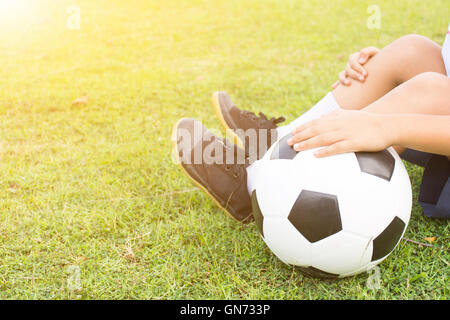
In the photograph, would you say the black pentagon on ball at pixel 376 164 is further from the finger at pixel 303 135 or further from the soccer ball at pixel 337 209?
the finger at pixel 303 135

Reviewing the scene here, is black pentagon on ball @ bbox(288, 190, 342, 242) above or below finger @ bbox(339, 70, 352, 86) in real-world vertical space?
below

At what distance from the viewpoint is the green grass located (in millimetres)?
1683

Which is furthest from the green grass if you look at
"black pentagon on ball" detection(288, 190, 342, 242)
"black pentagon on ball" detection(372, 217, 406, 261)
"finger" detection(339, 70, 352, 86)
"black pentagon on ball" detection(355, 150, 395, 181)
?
"finger" detection(339, 70, 352, 86)

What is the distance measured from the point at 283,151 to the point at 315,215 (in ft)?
0.98

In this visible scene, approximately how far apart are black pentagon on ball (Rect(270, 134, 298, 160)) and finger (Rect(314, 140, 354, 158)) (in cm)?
11

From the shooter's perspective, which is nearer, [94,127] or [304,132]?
[304,132]

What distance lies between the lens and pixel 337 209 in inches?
56.3

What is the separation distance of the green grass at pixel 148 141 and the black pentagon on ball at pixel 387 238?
0.18 m

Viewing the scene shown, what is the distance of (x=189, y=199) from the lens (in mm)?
2256

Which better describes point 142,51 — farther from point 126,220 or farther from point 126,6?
point 126,220

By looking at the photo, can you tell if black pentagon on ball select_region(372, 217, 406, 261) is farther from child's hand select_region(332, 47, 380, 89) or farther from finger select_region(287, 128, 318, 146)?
child's hand select_region(332, 47, 380, 89)

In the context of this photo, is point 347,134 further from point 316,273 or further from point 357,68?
point 357,68

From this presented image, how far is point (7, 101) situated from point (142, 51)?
1909 millimetres
